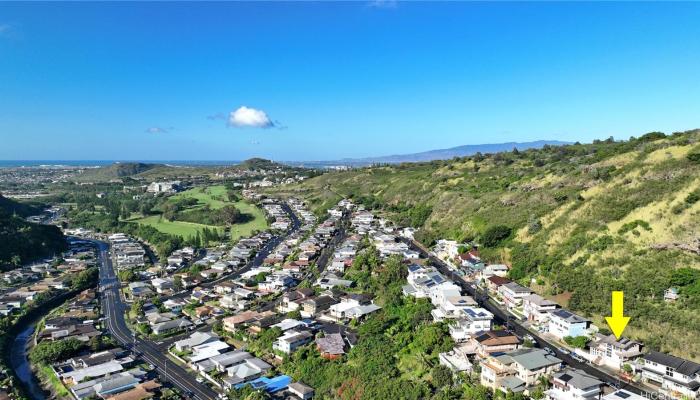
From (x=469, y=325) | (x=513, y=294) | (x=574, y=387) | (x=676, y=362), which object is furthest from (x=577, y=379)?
(x=513, y=294)

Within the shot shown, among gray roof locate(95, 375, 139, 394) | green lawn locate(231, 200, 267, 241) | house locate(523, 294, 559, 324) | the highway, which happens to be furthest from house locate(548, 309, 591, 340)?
green lawn locate(231, 200, 267, 241)

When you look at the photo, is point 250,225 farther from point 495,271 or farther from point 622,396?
point 622,396

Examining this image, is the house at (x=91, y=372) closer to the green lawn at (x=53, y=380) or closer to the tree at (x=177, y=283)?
the green lawn at (x=53, y=380)

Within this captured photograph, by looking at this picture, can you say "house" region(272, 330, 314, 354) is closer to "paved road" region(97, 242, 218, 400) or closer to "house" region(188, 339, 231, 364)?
"house" region(188, 339, 231, 364)

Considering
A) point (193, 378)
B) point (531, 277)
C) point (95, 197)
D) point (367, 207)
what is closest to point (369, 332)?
point (193, 378)

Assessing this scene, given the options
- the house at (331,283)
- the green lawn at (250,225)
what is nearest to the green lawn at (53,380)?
the house at (331,283)

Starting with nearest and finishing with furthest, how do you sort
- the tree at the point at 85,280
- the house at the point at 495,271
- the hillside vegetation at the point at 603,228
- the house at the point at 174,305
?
the hillside vegetation at the point at 603,228
the house at the point at 495,271
the house at the point at 174,305
the tree at the point at 85,280
